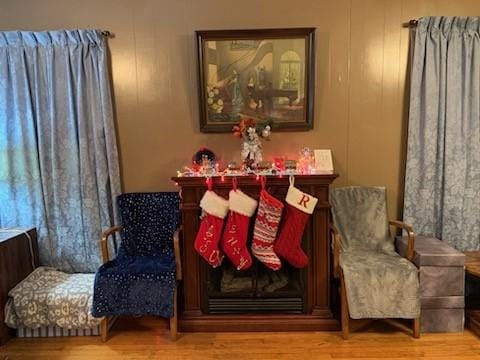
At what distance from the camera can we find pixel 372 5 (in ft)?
8.70

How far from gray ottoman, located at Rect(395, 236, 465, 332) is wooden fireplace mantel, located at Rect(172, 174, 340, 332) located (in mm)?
603

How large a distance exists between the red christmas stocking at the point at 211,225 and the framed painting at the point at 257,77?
68 centimetres

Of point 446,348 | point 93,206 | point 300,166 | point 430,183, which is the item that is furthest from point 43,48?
point 446,348

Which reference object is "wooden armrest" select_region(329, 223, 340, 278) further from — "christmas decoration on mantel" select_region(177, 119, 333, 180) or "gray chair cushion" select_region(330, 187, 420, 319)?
"christmas decoration on mantel" select_region(177, 119, 333, 180)

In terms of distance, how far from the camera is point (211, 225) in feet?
7.62

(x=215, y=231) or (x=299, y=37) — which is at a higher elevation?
(x=299, y=37)

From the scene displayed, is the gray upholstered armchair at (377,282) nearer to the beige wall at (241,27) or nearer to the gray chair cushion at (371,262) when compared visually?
the gray chair cushion at (371,262)

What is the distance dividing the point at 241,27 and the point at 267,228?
1.56 metres

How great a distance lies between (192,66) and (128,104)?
0.61m

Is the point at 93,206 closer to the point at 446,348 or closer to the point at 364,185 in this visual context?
the point at 364,185

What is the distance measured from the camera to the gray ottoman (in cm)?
228

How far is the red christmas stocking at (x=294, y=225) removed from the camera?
7.53 ft

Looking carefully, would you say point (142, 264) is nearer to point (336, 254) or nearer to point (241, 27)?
point (336, 254)

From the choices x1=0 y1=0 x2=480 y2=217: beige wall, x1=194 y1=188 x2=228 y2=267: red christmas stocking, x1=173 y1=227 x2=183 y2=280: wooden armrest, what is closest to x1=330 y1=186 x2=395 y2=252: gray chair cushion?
x1=0 y1=0 x2=480 y2=217: beige wall
